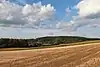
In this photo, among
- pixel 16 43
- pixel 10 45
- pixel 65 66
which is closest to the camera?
pixel 65 66

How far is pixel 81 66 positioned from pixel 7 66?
644 centimetres

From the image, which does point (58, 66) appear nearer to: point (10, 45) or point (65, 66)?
point (65, 66)

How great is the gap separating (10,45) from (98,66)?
78510mm

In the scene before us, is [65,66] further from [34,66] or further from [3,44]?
[3,44]

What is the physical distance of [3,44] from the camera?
9638 cm

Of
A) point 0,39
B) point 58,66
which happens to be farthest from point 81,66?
point 0,39

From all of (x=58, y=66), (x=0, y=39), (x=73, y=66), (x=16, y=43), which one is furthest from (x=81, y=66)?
(x=0, y=39)

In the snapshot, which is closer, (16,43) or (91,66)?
(91,66)

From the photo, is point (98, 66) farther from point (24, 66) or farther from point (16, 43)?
point (16, 43)

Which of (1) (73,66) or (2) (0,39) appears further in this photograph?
(2) (0,39)

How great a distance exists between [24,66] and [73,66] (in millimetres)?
4162

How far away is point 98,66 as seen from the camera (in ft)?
66.1

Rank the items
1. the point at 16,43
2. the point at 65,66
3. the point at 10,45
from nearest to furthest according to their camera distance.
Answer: the point at 65,66
the point at 10,45
the point at 16,43

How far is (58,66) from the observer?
781 inches
